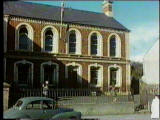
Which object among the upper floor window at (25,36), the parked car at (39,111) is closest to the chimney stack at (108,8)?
the upper floor window at (25,36)

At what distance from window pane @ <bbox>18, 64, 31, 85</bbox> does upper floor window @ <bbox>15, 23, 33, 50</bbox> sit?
69.2 inches

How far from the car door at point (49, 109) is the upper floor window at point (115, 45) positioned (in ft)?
80.1

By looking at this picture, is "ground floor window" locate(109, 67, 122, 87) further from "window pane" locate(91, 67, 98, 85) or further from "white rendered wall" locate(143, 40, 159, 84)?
"white rendered wall" locate(143, 40, 159, 84)

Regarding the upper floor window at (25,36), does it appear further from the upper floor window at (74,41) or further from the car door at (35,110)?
the car door at (35,110)

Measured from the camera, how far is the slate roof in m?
34.9

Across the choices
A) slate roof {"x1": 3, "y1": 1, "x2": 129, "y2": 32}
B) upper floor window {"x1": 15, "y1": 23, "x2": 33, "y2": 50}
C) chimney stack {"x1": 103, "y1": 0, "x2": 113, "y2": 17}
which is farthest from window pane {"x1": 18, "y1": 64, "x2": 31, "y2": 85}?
chimney stack {"x1": 103, "y1": 0, "x2": 113, "y2": 17}

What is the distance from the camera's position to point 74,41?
37.2m

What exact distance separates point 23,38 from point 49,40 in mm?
2950

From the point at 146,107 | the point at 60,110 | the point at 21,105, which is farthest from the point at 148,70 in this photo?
the point at 146,107

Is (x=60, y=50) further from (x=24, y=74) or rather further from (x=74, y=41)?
(x=24, y=74)

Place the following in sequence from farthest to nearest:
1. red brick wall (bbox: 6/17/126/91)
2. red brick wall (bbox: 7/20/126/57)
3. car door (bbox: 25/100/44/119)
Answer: red brick wall (bbox: 7/20/126/57)
red brick wall (bbox: 6/17/126/91)
car door (bbox: 25/100/44/119)

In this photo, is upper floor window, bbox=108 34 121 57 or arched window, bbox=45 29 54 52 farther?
upper floor window, bbox=108 34 121 57

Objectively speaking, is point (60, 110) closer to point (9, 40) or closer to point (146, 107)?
point (146, 107)

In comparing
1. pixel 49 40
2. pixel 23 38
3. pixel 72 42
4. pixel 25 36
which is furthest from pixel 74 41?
pixel 23 38
